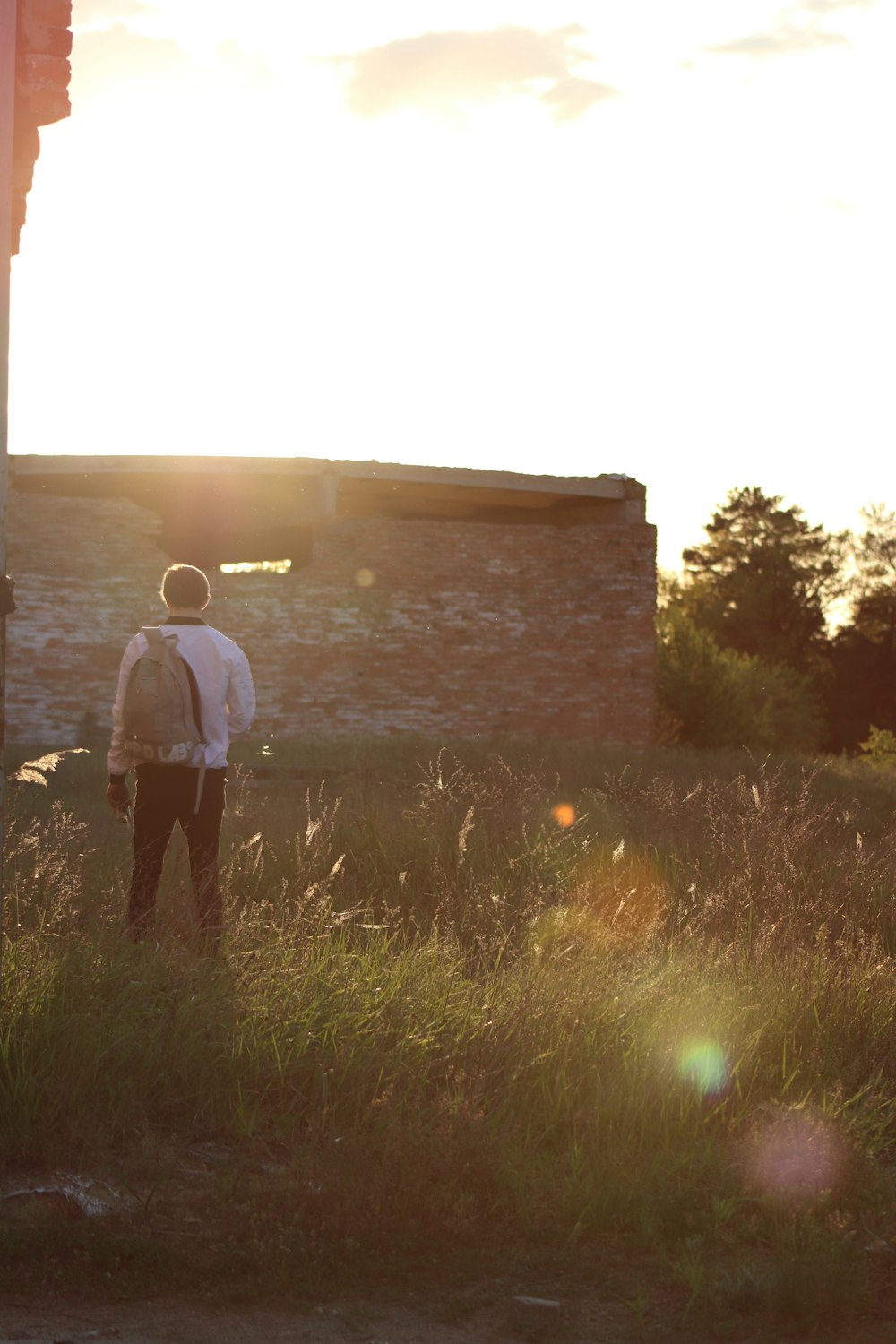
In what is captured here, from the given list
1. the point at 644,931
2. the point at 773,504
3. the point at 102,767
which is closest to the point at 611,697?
the point at 102,767

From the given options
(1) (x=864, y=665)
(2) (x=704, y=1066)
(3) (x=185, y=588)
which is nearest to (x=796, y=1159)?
(2) (x=704, y=1066)

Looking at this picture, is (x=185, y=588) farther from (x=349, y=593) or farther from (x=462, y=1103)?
(x=349, y=593)

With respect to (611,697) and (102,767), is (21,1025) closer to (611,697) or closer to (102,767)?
(102,767)

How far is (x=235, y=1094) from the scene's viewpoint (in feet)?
14.2

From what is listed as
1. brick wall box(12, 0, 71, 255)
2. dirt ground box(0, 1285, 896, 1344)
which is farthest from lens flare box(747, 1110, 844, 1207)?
brick wall box(12, 0, 71, 255)

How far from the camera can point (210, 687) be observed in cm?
619

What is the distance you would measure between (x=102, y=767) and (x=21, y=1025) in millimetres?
11376

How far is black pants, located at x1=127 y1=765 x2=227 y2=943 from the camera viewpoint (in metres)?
5.99

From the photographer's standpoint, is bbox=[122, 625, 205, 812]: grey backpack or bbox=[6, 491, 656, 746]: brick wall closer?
bbox=[122, 625, 205, 812]: grey backpack

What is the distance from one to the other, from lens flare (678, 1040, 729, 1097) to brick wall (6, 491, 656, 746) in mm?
17230

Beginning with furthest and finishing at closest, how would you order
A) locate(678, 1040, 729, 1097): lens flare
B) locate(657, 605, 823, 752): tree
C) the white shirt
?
locate(657, 605, 823, 752): tree < the white shirt < locate(678, 1040, 729, 1097): lens flare

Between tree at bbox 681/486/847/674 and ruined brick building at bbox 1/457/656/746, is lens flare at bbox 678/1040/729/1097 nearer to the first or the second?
ruined brick building at bbox 1/457/656/746

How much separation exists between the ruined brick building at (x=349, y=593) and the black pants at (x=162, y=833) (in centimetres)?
1484

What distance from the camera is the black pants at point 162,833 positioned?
5988 millimetres
